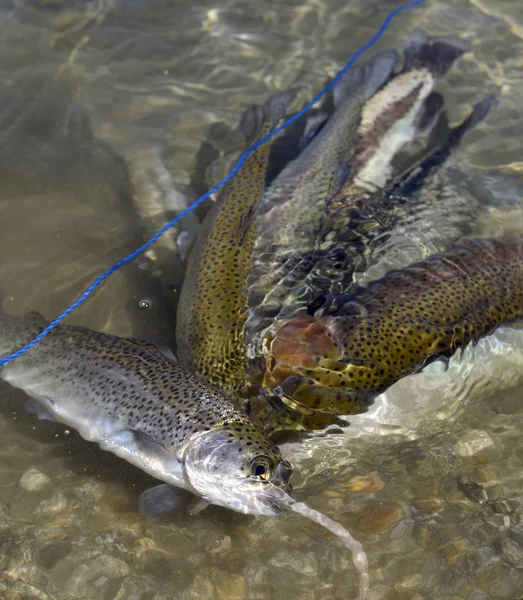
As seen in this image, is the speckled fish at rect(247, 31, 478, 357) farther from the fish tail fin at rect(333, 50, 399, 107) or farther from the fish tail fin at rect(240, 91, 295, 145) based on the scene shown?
the fish tail fin at rect(240, 91, 295, 145)

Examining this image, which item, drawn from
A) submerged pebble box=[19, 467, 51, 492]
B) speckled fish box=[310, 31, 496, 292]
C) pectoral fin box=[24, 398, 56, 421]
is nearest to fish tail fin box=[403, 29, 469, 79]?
speckled fish box=[310, 31, 496, 292]

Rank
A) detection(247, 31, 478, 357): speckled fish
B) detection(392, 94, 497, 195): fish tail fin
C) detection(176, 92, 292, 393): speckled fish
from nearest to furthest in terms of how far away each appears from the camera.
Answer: detection(176, 92, 292, 393): speckled fish < detection(247, 31, 478, 357): speckled fish < detection(392, 94, 497, 195): fish tail fin

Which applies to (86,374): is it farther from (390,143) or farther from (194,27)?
(194,27)

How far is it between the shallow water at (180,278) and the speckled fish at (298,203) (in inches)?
24.8

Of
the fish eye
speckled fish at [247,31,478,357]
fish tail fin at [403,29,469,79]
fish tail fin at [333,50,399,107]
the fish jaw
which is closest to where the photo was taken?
the fish eye

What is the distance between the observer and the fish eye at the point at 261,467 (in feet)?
9.39

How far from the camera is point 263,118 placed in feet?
16.9

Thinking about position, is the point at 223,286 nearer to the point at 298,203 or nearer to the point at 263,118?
the point at 298,203

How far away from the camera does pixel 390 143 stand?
5195mm

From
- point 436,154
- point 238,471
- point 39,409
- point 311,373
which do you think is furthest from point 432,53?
point 39,409

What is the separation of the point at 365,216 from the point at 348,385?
5.25 ft

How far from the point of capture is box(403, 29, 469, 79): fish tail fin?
5789 mm

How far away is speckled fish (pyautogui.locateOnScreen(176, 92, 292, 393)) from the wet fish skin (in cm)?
21

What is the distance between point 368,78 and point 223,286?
2898mm
